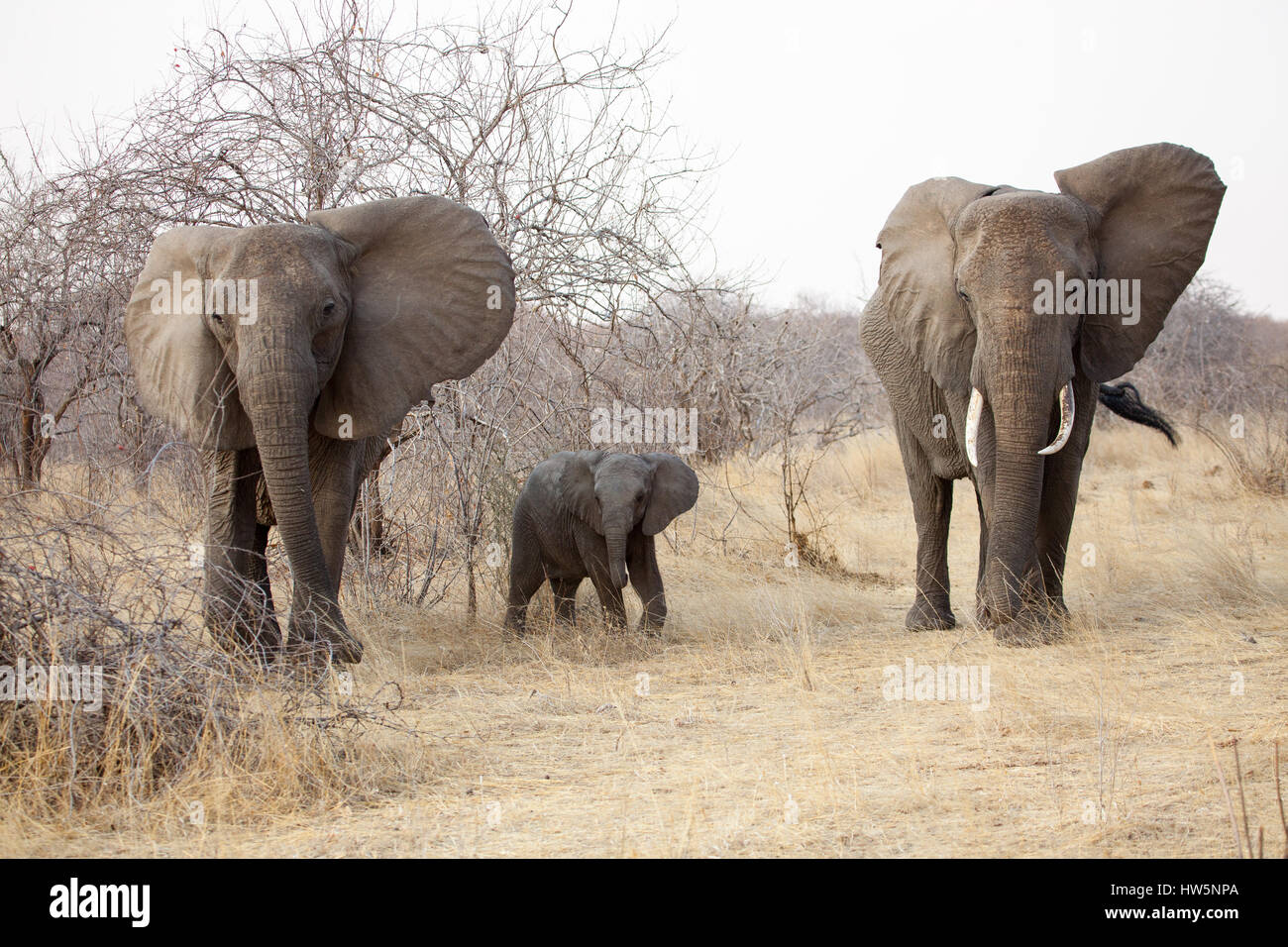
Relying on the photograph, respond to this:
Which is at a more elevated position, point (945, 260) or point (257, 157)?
point (257, 157)

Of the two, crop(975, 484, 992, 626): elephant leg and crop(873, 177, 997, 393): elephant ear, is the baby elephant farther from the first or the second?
crop(975, 484, 992, 626): elephant leg

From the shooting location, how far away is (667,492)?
8.65 m

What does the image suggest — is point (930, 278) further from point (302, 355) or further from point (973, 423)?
point (302, 355)

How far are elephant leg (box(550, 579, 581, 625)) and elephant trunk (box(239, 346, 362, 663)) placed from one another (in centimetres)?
236

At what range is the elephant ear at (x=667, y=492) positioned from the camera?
337 inches

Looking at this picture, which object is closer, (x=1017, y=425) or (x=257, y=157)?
(x=1017, y=425)

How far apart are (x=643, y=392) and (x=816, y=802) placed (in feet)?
23.8

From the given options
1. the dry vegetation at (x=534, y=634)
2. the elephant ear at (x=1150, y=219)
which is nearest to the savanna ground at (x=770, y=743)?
the dry vegetation at (x=534, y=634)

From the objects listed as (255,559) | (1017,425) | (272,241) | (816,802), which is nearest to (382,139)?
(272,241)

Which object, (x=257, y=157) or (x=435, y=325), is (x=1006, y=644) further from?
(x=257, y=157)

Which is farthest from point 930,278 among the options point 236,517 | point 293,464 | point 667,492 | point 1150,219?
point 236,517

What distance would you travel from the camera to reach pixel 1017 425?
758 centimetres

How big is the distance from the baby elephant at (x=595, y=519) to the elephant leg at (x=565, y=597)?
168mm
